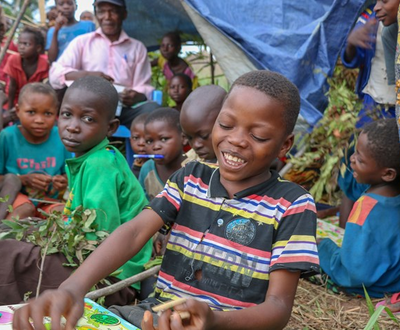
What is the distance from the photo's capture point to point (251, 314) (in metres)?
1.65

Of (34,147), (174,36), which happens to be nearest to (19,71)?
(174,36)

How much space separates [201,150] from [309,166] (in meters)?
1.67

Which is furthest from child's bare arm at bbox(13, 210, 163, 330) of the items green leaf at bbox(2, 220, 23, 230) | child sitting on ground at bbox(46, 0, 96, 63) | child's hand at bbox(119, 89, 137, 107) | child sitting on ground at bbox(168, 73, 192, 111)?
child sitting on ground at bbox(46, 0, 96, 63)

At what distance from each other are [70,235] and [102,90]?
926mm

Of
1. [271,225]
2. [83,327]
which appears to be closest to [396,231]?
[271,225]

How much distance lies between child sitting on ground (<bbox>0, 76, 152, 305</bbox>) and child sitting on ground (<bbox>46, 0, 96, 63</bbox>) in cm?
435

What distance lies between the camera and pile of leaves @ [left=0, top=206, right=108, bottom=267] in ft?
8.79

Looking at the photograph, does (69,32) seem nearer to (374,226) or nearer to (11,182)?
(11,182)

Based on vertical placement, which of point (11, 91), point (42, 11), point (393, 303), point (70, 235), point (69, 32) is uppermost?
point (42, 11)

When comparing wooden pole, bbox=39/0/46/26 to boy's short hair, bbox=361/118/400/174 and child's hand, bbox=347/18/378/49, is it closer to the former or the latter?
child's hand, bbox=347/18/378/49

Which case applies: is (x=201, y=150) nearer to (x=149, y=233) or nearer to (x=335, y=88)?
(x=149, y=233)

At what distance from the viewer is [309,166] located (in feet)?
15.4

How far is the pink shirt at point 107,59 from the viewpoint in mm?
6094

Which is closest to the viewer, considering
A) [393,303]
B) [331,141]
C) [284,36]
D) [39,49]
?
[393,303]
